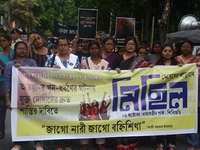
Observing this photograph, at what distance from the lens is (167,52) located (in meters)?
4.68

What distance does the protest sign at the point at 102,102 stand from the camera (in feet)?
14.1

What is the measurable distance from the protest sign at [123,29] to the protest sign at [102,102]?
7.60 feet

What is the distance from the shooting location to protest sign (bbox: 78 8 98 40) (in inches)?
252

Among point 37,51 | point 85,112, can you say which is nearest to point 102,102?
point 85,112

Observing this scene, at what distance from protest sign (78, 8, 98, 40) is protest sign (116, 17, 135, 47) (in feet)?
2.26

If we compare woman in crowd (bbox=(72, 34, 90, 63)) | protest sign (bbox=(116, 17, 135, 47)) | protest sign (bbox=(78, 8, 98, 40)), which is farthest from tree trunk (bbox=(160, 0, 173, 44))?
woman in crowd (bbox=(72, 34, 90, 63))

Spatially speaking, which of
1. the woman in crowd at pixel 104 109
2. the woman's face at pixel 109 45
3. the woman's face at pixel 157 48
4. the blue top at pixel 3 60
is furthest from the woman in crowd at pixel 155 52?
the blue top at pixel 3 60

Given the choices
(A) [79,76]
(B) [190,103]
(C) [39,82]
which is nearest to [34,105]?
(C) [39,82]

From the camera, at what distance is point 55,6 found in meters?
37.7

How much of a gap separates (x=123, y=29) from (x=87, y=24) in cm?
100

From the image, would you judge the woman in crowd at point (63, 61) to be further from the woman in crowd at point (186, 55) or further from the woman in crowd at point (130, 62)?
the woman in crowd at point (186, 55)

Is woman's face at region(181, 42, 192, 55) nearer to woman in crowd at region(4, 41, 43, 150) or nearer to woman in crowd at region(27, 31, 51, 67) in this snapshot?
woman in crowd at region(27, 31, 51, 67)

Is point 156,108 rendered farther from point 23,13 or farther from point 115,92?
point 23,13

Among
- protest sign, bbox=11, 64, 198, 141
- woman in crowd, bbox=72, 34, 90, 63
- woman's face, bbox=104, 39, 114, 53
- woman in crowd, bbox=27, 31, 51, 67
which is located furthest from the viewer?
woman in crowd, bbox=72, 34, 90, 63
